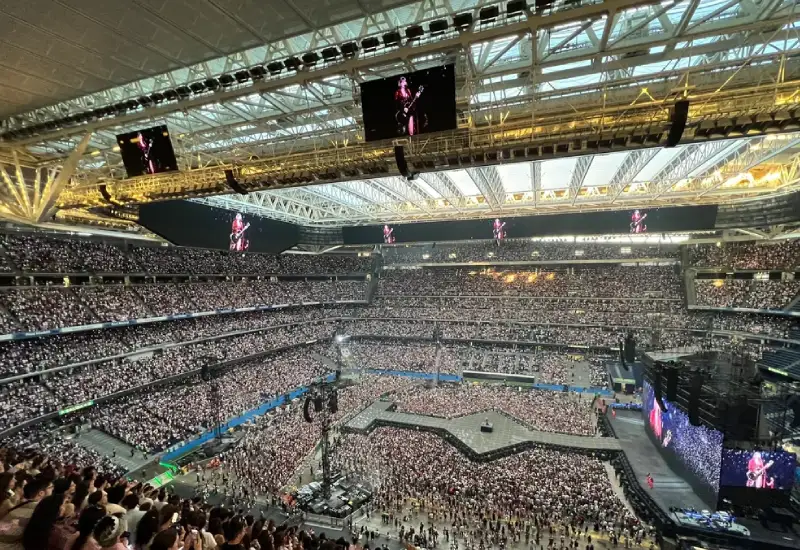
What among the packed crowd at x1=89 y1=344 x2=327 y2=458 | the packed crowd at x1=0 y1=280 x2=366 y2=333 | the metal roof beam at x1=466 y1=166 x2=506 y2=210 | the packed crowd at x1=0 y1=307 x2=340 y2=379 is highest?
the metal roof beam at x1=466 y1=166 x2=506 y2=210

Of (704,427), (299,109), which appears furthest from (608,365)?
(299,109)

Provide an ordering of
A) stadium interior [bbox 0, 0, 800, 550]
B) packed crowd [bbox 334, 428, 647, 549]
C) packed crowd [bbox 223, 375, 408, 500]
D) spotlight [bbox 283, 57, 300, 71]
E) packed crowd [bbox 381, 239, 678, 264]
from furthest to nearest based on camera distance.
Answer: packed crowd [bbox 381, 239, 678, 264], packed crowd [bbox 223, 375, 408, 500], packed crowd [bbox 334, 428, 647, 549], spotlight [bbox 283, 57, 300, 71], stadium interior [bbox 0, 0, 800, 550]

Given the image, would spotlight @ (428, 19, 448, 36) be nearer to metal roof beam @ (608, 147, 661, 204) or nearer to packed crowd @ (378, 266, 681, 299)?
metal roof beam @ (608, 147, 661, 204)

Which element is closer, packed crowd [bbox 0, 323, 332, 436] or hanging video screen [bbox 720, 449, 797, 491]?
hanging video screen [bbox 720, 449, 797, 491]

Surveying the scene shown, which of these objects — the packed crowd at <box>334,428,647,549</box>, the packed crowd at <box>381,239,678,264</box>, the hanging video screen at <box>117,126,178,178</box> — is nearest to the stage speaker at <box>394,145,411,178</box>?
the hanging video screen at <box>117,126,178,178</box>

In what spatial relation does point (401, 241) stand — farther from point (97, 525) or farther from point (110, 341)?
point (97, 525)

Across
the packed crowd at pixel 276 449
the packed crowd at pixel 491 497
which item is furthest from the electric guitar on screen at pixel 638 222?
the packed crowd at pixel 276 449

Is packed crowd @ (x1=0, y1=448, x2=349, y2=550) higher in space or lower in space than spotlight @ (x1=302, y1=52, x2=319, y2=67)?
lower

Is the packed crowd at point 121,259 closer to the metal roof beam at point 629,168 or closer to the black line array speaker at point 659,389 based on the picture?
the metal roof beam at point 629,168

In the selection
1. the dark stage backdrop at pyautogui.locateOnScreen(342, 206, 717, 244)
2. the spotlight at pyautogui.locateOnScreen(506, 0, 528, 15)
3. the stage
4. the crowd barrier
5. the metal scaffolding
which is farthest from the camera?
the dark stage backdrop at pyautogui.locateOnScreen(342, 206, 717, 244)
